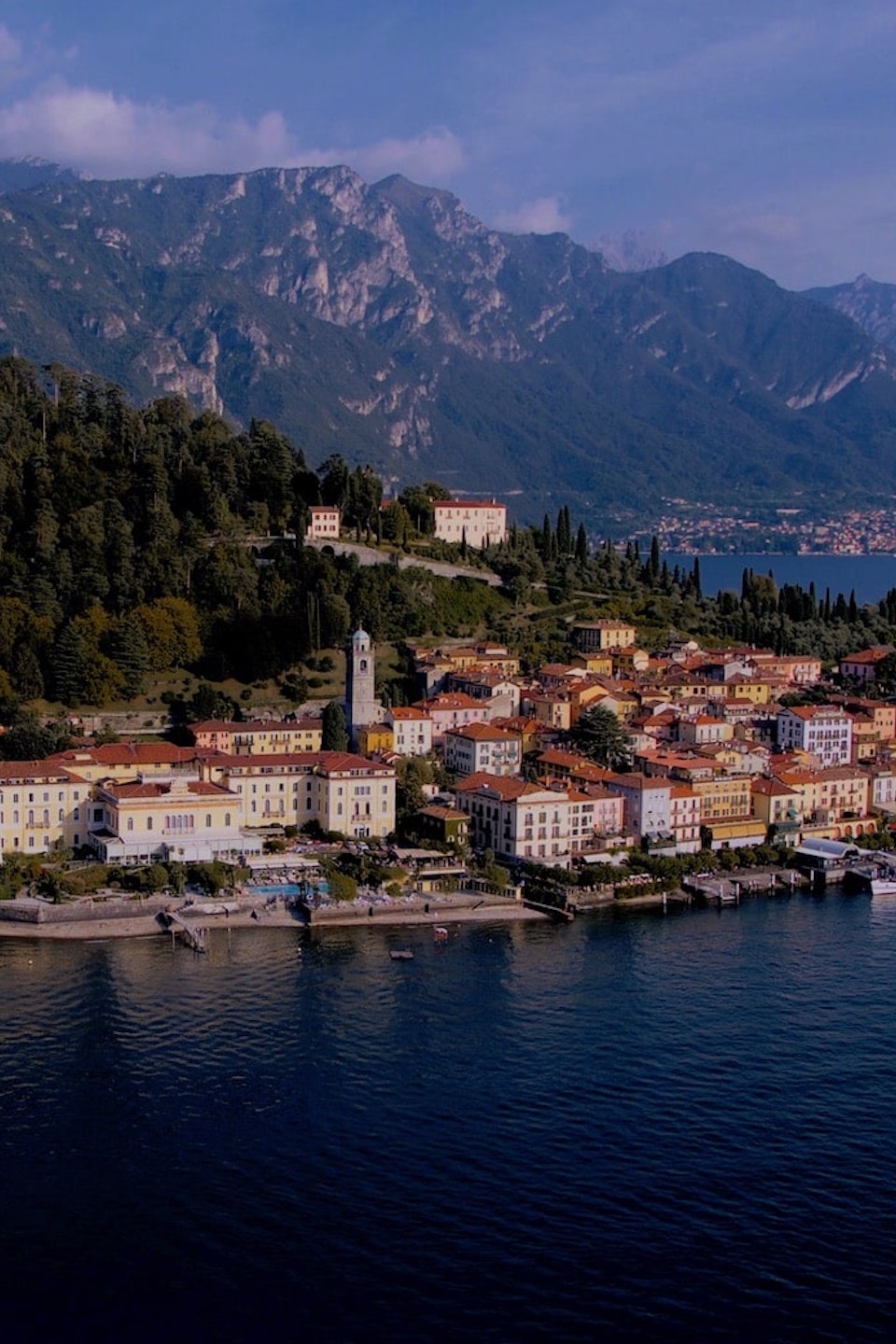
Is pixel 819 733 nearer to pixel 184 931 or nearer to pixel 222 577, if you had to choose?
pixel 222 577

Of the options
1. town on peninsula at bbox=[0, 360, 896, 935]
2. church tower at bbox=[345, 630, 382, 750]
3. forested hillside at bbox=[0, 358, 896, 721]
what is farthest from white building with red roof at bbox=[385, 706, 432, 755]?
forested hillside at bbox=[0, 358, 896, 721]

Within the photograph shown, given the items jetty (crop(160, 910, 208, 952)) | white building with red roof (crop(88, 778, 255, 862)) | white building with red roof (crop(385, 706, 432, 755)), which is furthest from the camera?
white building with red roof (crop(385, 706, 432, 755))

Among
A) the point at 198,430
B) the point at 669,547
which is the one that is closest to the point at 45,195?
the point at 669,547

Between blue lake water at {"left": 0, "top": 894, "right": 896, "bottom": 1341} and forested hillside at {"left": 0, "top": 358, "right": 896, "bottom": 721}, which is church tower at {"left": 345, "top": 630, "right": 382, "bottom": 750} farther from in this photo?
blue lake water at {"left": 0, "top": 894, "right": 896, "bottom": 1341}

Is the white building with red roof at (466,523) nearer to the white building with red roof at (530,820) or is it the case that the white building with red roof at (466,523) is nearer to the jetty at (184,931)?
the white building with red roof at (530,820)

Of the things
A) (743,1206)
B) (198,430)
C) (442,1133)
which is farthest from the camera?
(198,430)

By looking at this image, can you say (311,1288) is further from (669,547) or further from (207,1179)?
(669,547)

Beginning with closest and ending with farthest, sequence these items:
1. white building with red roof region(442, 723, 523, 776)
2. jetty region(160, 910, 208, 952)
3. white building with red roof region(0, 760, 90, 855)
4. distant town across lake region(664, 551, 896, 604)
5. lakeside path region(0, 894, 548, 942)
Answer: jetty region(160, 910, 208, 952)
lakeside path region(0, 894, 548, 942)
white building with red roof region(0, 760, 90, 855)
white building with red roof region(442, 723, 523, 776)
distant town across lake region(664, 551, 896, 604)
